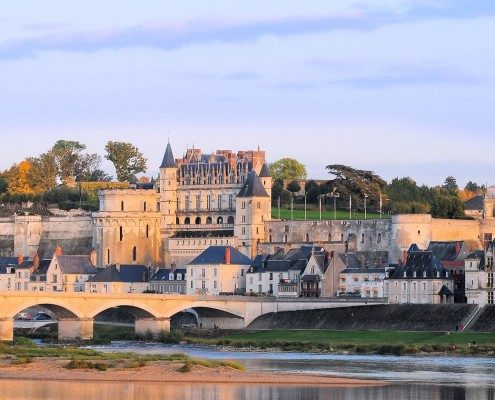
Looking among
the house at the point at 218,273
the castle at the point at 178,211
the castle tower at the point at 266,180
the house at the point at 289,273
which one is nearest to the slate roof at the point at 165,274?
the house at the point at 218,273

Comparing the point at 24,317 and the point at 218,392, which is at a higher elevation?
the point at 24,317

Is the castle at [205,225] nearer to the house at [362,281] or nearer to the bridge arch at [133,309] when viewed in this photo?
the house at [362,281]

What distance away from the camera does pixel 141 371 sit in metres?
67.1

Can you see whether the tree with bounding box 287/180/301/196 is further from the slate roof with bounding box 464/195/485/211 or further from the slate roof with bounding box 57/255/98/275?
the slate roof with bounding box 57/255/98/275

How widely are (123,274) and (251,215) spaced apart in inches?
371

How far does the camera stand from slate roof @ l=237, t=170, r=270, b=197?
380ft

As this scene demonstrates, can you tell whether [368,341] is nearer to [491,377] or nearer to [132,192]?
[491,377]

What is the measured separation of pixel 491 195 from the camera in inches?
4833

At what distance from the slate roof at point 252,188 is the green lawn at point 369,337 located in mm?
21041

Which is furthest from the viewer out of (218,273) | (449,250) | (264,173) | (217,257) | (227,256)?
(264,173)

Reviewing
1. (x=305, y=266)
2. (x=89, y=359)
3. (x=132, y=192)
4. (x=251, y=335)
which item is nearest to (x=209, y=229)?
(x=132, y=192)

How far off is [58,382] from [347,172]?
72099 mm

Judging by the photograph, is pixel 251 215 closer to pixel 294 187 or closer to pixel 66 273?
pixel 66 273

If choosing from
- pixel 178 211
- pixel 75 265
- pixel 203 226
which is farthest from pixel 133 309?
pixel 178 211
